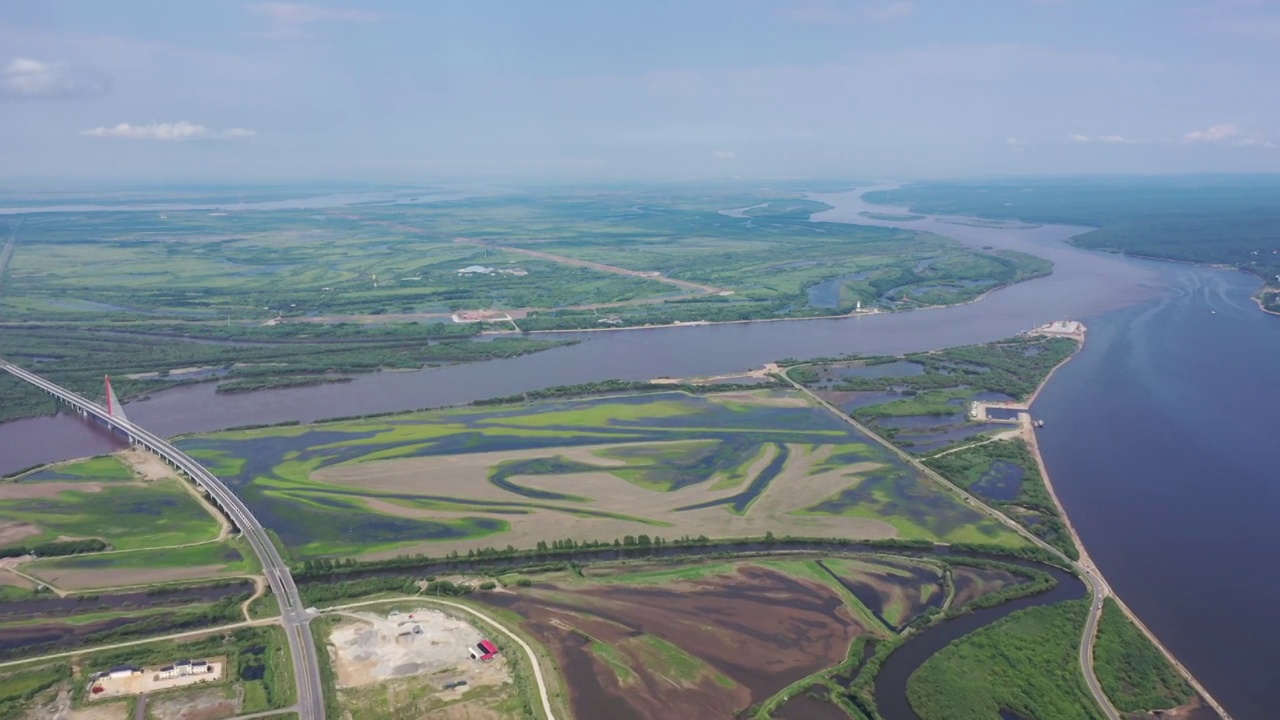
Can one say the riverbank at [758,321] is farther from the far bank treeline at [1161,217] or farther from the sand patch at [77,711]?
the sand patch at [77,711]

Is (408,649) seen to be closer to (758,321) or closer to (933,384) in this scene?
(933,384)

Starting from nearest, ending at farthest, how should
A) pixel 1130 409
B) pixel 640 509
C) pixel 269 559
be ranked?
pixel 269 559
pixel 640 509
pixel 1130 409

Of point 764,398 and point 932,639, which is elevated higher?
point 764,398

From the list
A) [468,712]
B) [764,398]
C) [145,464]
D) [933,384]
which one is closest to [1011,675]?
[468,712]

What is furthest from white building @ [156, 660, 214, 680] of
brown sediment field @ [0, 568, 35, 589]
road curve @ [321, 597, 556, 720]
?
brown sediment field @ [0, 568, 35, 589]

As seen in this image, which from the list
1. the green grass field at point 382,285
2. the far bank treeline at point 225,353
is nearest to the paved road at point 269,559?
the far bank treeline at point 225,353

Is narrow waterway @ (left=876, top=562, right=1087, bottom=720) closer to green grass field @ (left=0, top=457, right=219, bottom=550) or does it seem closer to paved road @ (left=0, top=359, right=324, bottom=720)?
paved road @ (left=0, top=359, right=324, bottom=720)

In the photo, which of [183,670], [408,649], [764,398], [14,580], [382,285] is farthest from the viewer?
[382,285]
